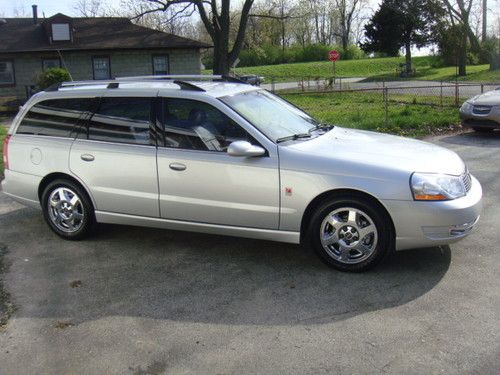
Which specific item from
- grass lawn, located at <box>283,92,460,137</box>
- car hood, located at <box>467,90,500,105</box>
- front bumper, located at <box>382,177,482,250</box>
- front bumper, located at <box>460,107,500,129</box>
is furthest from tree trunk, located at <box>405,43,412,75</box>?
front bumper, located at <box>382,177,482,250</box>

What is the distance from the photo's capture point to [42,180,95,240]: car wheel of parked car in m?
5.65

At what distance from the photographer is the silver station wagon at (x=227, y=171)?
4.55 m

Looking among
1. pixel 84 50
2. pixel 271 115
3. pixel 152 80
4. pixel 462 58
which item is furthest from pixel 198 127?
pixel 462 58

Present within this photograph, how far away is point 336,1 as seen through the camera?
263 ft

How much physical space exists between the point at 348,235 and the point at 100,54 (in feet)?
85.9

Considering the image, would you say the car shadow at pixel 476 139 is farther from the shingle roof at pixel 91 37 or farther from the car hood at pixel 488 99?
the shingle roof at pixel 91 37

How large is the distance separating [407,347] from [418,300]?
0.71 meters

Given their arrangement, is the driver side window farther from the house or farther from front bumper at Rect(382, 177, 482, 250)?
the house

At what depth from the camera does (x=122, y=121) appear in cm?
545

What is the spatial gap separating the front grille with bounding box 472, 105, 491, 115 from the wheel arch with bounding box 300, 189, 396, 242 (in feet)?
28.6

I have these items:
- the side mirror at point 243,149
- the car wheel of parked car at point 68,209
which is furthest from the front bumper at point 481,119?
the car wheel of parked car at point 68,209

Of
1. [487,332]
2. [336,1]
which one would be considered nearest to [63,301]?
[487,332]

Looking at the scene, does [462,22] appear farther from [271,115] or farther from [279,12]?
[271,115]

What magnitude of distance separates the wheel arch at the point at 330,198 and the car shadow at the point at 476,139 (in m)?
7.37
